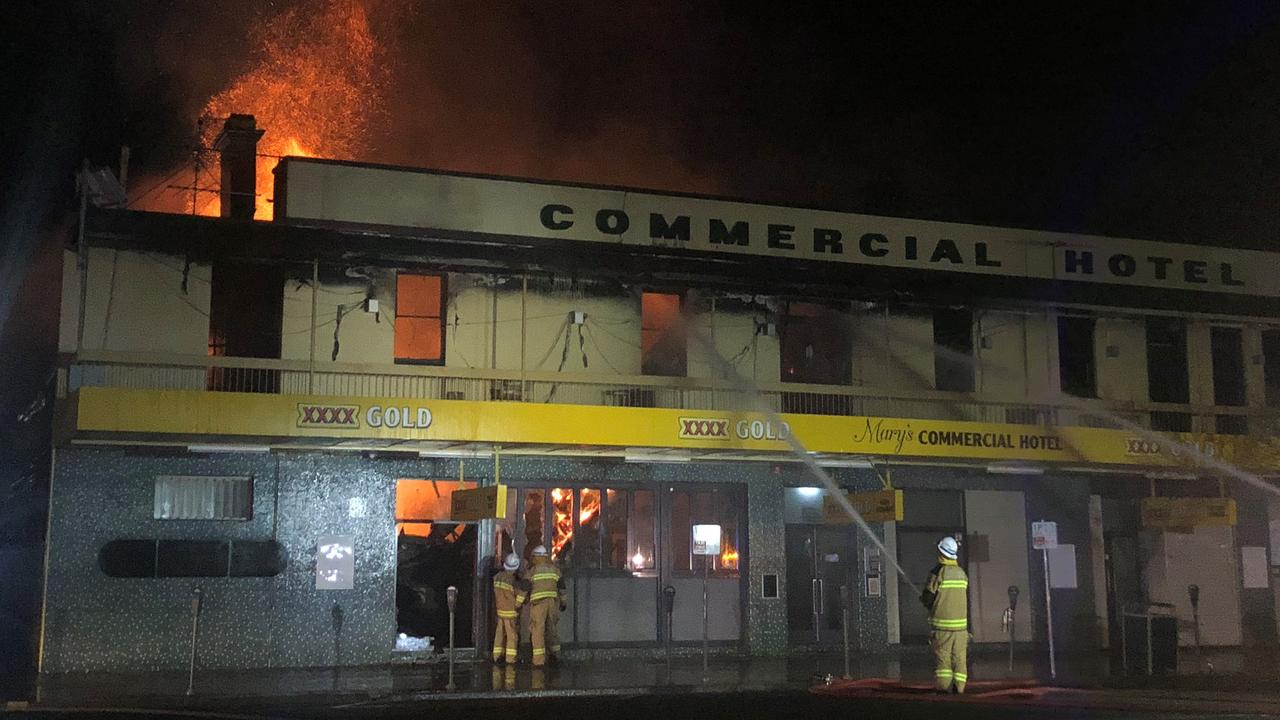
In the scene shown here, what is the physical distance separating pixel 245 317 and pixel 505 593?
5740 millimetres

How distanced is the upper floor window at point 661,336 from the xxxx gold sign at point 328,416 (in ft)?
18.8

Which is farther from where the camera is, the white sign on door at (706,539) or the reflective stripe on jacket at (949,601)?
the white sign on door at (706,539)

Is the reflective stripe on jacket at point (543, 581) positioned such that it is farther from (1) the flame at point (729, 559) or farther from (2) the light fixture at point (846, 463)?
(2) the light fixture at point (846, 463)

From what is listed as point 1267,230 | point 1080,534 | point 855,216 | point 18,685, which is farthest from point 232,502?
point 1267,230

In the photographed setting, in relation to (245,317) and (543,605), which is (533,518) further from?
(245,317)

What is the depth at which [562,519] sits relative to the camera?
63.2ft

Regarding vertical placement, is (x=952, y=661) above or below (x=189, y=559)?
below

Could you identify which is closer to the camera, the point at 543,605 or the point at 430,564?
the point at 543,605

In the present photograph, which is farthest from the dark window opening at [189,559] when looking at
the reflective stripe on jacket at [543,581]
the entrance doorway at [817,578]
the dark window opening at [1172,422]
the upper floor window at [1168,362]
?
the upper floor window at [1168,362]

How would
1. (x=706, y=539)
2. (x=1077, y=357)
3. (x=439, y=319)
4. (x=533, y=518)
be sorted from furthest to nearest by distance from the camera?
(x=1077, y=357)
(x=706, y=539)
(x=439, y=319)
(x=533, y=518)

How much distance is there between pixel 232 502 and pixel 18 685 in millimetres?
3541

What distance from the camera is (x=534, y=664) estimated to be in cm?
1777

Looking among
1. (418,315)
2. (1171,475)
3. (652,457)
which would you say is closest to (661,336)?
(652,457)

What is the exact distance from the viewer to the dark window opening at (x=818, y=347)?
21391 millimetres
